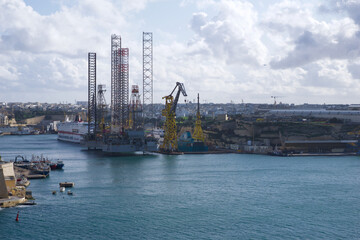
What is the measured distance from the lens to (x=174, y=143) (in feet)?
143

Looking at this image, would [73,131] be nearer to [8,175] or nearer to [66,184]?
[66,184]

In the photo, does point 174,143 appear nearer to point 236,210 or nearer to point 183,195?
point 183,195

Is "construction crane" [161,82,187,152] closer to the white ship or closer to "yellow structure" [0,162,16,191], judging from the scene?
the white ship

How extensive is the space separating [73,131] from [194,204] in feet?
134

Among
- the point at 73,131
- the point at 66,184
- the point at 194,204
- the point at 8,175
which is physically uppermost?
the point at 73,131

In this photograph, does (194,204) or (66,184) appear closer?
(194,204)

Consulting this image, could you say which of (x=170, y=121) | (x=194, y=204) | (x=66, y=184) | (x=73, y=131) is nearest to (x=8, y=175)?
(x=66, y=184)

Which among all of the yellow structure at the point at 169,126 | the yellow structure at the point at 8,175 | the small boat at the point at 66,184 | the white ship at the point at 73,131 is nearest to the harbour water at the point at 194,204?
the small boat at the point at 66,184

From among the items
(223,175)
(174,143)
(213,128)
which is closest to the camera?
(223,175)

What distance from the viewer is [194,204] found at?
2089 centimetres

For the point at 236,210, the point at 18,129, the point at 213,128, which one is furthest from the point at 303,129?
the point at 18,129

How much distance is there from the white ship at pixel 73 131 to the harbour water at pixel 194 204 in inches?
966

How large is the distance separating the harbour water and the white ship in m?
24.5

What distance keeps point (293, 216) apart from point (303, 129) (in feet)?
102
